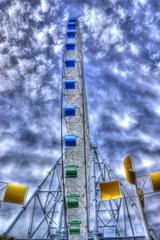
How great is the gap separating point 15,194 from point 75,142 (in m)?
6.75

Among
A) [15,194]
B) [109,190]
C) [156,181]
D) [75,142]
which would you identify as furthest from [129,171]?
[75,142]

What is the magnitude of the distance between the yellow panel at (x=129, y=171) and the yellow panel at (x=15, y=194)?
9.97 metres

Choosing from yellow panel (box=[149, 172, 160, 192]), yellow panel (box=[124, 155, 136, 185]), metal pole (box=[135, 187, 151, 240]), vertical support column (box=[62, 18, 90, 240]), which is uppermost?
vertical support column (box=[62, 18, 90, 240])

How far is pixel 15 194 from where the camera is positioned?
1795cm

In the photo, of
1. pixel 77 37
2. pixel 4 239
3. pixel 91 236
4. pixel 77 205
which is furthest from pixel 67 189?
pixel 77 37

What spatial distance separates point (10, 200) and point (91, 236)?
27.7ft

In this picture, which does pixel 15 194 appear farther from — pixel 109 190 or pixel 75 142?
pixel 75 142

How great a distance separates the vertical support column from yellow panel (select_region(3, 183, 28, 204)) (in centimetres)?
318

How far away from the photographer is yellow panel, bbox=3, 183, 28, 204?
17750 mm

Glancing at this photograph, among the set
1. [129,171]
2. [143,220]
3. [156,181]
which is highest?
[156,181]

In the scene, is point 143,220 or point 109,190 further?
point 109,190

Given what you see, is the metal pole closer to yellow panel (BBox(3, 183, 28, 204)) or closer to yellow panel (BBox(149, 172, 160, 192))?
yellow panel (BBox(149, 172, 160, 192))

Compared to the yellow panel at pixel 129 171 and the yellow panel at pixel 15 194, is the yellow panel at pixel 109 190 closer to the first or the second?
the yellow panel at pixel 15 194

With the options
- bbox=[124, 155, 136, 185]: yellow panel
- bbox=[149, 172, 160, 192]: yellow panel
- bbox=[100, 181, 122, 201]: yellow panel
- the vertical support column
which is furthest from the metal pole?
the vertical support column
